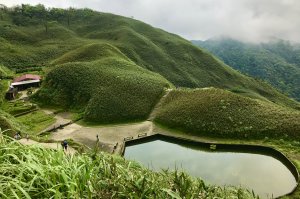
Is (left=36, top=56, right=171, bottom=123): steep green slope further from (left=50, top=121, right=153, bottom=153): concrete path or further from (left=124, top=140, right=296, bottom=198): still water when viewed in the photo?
(left=124, top=140, right=296, bottom=198): still water

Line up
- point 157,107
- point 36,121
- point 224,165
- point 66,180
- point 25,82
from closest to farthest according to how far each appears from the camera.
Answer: point 66,180 → point 224,165 → point 36,121 → point 157,107 → point 25,82

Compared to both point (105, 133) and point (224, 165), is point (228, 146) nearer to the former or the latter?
point (224, 165)

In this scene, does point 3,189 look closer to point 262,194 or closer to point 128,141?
point 262,194

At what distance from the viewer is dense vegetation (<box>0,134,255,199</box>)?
5727 millimetres

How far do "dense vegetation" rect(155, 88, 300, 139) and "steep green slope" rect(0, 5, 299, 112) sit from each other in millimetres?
52440

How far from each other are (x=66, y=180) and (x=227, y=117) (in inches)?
1872

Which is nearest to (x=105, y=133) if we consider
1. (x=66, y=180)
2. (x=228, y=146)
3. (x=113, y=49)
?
(x=228, y=146)

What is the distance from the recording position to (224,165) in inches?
1441

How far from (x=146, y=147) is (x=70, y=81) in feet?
115

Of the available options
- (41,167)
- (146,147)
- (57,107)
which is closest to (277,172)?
(146,147)

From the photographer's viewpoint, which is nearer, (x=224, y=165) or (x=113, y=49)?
(x=224, y=165)

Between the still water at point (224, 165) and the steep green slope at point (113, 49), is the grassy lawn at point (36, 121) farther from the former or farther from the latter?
the steep green slope at point (113, 49)

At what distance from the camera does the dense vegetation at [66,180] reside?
5.73 m

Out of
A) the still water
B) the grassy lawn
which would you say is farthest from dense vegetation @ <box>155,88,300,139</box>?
the grassy lawn
